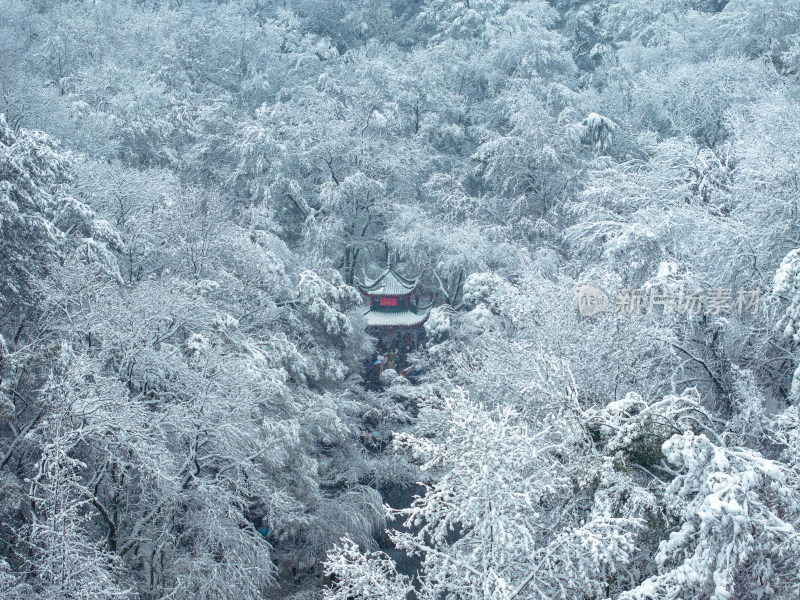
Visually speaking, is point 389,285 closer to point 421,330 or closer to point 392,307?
point 392,307

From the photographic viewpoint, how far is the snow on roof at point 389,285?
1727cm

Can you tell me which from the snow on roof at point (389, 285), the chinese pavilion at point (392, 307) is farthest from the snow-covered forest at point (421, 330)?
the chinese pavilion at point (392, 307)

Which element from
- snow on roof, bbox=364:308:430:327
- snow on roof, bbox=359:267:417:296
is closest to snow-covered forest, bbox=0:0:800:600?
snow on roof, bbox=359:267:417:296

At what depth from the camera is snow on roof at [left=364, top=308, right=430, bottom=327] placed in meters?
17.3

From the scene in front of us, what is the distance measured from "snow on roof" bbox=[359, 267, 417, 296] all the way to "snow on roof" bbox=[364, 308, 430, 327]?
2.18 feet

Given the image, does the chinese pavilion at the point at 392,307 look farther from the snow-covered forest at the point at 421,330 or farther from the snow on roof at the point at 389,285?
the snow-covered forest at the point at 421,330

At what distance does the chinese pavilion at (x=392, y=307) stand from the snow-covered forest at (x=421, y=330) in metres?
0.98

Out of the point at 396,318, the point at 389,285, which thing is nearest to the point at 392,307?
the point at 396,318

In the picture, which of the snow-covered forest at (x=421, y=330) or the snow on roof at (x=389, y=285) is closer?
the snow-covered forest at (x=421, y=330)

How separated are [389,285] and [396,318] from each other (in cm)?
97

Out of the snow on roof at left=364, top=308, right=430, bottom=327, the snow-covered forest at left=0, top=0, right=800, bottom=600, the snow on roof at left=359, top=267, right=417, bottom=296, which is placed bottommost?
the snow on roof at left=364, top=308, right=430, bottom=327

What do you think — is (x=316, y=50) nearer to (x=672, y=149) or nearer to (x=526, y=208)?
(x=526, y=208)

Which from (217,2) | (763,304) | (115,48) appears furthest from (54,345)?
(217,2)

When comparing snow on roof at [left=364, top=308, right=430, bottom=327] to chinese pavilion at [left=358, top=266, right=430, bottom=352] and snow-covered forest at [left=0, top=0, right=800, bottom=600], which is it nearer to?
chinese pavilion at [left=358, top=266, right=430, bottom=352]
